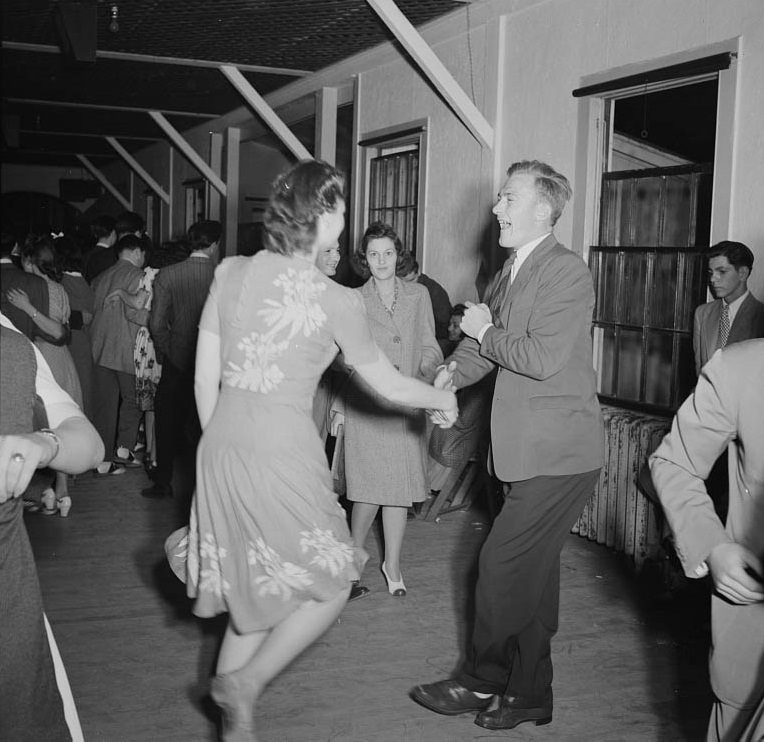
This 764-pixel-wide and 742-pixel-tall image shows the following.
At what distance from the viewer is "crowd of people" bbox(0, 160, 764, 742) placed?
1633 millimetres

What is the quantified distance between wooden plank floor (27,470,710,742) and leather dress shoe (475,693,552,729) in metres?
0.03

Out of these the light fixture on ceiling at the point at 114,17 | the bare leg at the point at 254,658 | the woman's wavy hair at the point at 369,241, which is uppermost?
the light fixture on ceiling at the point at 114,17

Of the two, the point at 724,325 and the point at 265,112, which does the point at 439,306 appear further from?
the point at 265,112

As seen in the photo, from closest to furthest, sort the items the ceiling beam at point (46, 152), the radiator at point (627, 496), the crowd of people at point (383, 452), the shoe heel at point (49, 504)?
the crowd of people at point (383, 452) < the radiator at point (627, 496) < the shoe heel at point (49, 504) < the ceiling beam at point (46, 152)

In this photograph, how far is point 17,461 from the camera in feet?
4.43

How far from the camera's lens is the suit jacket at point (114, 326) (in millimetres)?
7090

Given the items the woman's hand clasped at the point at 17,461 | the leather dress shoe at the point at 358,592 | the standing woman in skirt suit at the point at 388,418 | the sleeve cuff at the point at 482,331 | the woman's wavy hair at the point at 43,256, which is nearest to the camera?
the woman's hand clasped at the point at 17,461

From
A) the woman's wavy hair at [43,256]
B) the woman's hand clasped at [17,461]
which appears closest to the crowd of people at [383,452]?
the woman's hand clasped at [17,461]

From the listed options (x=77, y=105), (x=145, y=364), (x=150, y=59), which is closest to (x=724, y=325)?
(x=145, y=364)

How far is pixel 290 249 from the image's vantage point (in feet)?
8.54

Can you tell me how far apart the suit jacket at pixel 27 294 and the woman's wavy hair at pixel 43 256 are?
0.81 ft

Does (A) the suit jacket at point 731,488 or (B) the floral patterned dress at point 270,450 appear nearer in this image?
(A) the suit jacket at point 731,488

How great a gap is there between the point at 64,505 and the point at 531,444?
374 cm

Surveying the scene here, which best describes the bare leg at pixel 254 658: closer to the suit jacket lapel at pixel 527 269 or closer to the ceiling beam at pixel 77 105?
the suit jacket lapel at pixel 527 269
